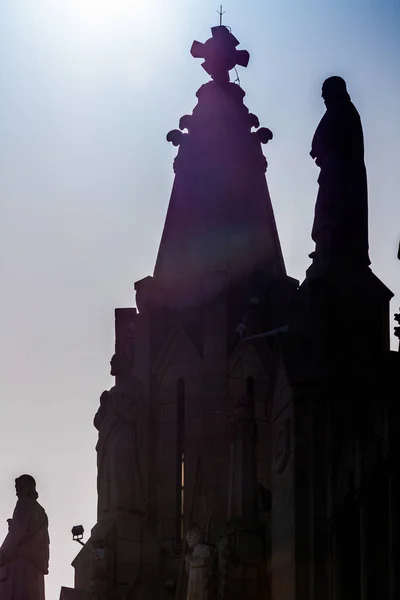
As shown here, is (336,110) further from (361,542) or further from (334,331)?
(361,542)

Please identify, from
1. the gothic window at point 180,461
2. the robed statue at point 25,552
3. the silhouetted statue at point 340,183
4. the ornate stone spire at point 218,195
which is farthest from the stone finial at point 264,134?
the robed statue at point 25,552

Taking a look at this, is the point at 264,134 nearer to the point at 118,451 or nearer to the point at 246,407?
the point at 118,451

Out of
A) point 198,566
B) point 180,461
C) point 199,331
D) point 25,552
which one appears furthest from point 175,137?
point 198,566

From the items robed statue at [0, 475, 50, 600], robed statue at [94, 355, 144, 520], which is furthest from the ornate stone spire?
robed statue at [0, 475, 50, 600]

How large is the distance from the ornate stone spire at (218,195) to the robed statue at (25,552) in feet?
23.7

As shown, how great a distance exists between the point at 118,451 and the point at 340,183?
8888mm

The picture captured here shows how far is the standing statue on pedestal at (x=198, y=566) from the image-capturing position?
3925 centimetres

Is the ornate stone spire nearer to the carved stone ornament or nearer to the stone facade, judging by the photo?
the stone facade

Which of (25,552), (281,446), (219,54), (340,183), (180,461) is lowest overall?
(25,552)

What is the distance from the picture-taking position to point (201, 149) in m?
49.0

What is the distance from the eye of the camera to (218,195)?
4822 cm

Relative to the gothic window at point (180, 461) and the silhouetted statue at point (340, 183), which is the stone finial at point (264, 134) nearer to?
the gothic window at point (180, 461)

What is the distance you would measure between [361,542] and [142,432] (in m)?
12.3

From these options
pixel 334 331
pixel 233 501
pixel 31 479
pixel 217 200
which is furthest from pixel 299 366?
pixel 217 200
